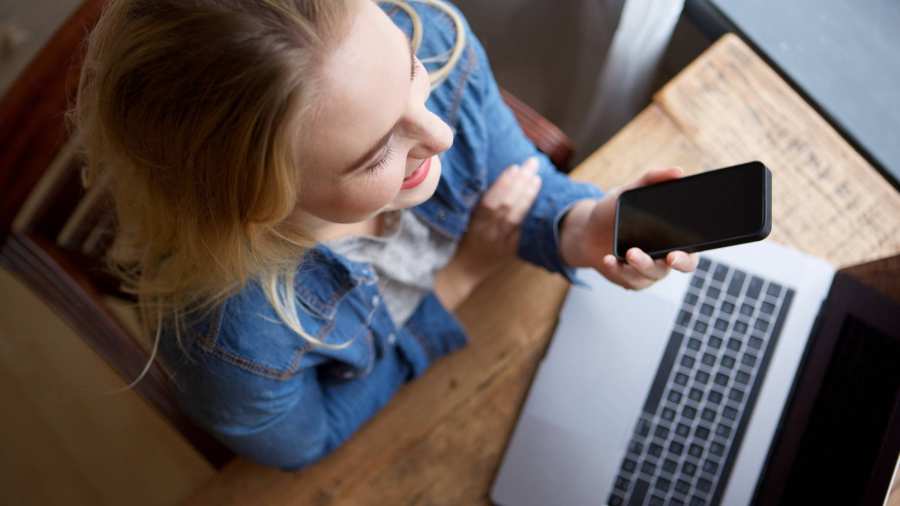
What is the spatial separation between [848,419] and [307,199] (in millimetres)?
555

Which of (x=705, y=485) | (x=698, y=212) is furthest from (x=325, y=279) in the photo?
(x=705, y=485)

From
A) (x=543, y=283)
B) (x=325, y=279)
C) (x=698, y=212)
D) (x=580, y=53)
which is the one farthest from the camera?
(x=580, y=53)

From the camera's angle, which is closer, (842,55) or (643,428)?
(643,428)

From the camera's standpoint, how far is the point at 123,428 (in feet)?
3.23

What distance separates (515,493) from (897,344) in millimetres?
437

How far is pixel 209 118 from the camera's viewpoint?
1.66ft

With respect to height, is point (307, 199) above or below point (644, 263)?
above

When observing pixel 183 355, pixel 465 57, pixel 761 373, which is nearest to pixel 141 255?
pixel 183 355

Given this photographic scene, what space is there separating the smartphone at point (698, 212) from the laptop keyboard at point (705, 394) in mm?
187

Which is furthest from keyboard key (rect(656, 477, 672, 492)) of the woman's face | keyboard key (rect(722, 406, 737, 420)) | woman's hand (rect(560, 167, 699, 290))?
the woman's face

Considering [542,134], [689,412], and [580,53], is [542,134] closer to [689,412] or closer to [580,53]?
[580,53]

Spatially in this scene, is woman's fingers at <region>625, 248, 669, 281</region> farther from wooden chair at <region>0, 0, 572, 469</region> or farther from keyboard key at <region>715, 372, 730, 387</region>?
wooden chair at <region>0, 0, 572, 469</region>

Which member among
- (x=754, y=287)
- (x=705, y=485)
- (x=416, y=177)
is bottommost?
(x=705, y=485)

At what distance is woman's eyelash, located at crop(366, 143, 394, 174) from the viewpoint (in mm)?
573
